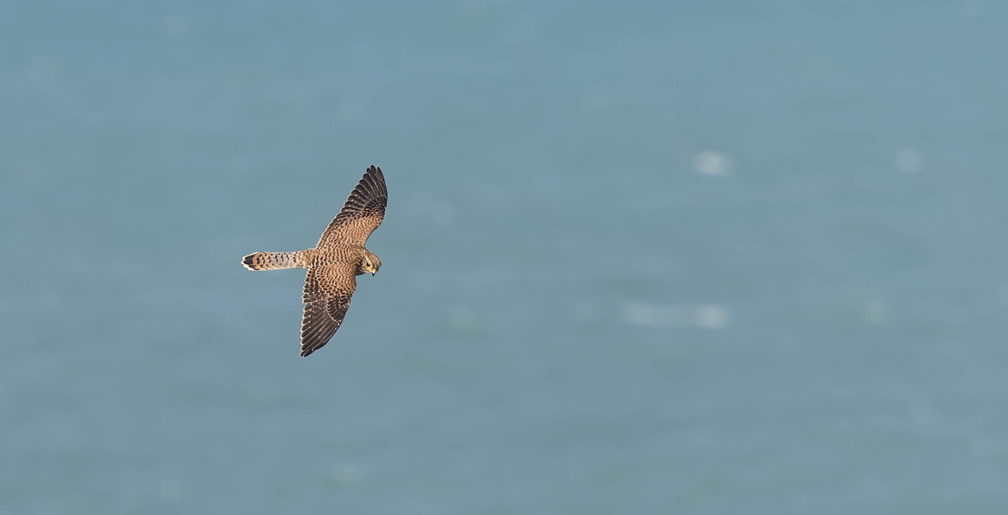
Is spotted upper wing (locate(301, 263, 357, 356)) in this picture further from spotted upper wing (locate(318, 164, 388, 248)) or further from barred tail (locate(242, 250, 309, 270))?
spotted upper wing (locate(318, 164, 388, 248))

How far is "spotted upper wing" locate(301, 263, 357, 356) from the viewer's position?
234ft

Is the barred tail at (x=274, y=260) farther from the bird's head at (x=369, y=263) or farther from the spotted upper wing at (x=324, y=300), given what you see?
the bird's head at (x=369, y=263)

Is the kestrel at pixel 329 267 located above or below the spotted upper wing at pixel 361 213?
below

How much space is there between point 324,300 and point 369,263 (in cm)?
242

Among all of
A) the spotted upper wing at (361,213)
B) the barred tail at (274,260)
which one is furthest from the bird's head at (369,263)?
the spotted upper wing at (361,213)

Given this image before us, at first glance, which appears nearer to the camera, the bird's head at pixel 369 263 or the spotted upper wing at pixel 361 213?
the bird's head at pixel 369 263

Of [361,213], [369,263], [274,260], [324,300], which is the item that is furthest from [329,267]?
[361,213]

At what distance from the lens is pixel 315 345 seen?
70625 millimetres

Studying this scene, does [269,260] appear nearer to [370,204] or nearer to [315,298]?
[315,298]

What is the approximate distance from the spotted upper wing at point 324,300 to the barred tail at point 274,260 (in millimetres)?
571

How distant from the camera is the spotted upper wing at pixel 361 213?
7700 centimetres

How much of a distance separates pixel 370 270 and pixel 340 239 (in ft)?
10.9

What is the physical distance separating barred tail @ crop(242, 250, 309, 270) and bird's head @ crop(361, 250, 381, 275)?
2234 millimetres

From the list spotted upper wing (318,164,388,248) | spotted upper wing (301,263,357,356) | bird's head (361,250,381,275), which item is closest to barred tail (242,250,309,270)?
spotted upper wing (301,263,357,356)
